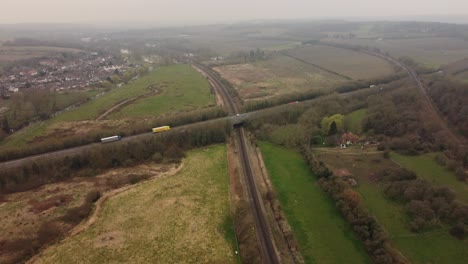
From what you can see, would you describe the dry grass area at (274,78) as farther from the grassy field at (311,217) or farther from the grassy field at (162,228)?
the grassy field at (162,228)

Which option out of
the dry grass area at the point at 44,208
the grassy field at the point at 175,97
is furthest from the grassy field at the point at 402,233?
the grassy field at the point at 175,97

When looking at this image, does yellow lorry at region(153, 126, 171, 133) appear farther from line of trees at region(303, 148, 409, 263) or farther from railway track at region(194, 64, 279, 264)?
line of trees at region(303, 148, 409, 263)

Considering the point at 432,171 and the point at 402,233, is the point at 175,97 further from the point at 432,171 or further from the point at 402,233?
the point at 402,233

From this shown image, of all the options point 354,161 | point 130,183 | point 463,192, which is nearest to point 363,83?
point 354,161

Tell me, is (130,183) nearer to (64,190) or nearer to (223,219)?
(64,190)

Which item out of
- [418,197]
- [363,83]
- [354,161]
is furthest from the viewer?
[363,83]

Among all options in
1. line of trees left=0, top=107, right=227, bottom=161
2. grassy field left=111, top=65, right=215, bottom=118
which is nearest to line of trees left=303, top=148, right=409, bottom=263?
line of trees left=0, top=107, right=227, bottom=161
